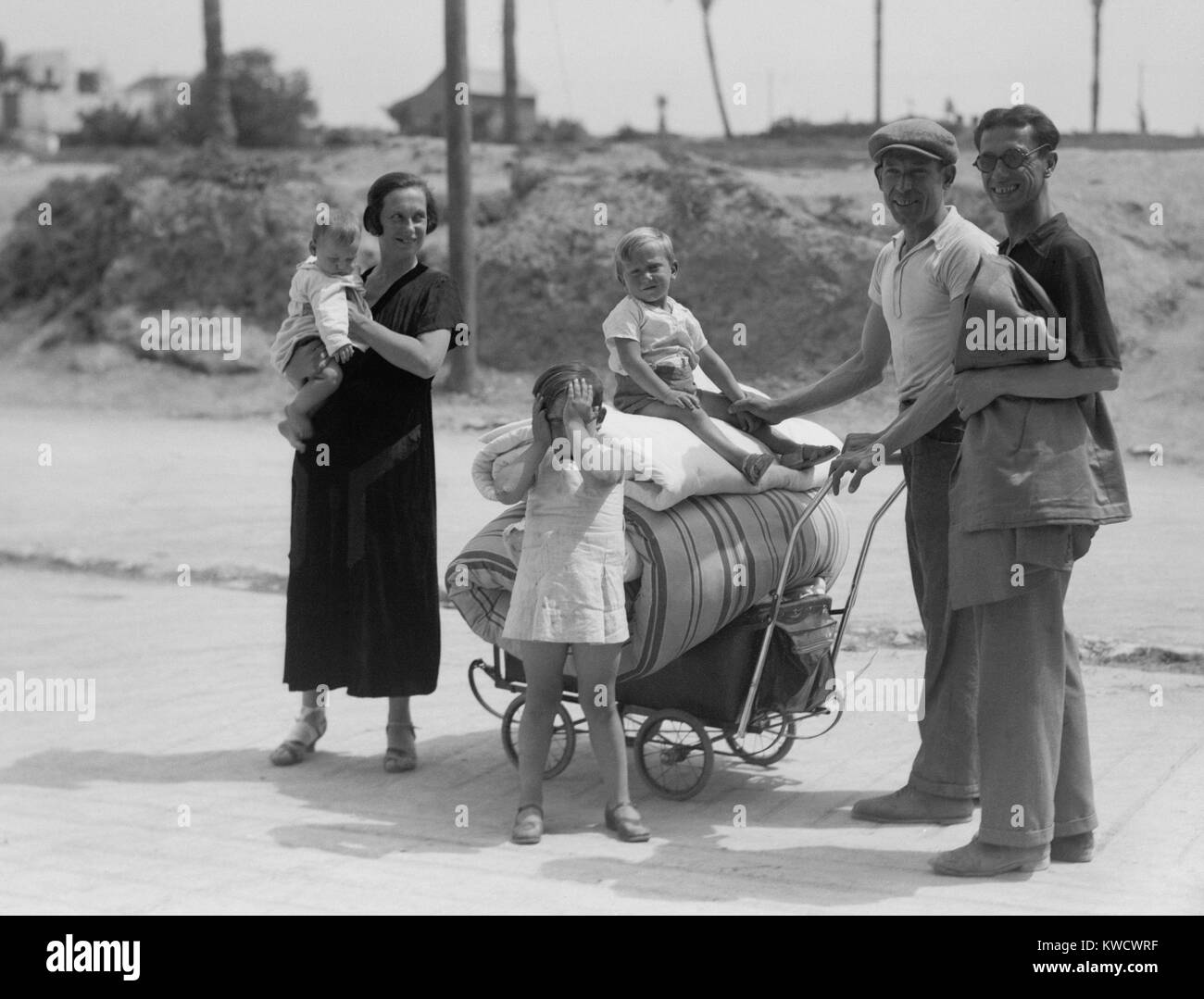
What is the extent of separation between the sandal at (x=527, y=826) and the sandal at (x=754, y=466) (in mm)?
1331

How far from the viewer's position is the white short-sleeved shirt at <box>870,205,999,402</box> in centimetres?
512

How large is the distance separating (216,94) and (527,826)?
1136 inches

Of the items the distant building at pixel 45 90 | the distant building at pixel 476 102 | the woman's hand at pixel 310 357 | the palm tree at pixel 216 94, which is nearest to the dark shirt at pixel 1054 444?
the woman's hand at pixel 310 357

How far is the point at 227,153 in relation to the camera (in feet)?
95.8

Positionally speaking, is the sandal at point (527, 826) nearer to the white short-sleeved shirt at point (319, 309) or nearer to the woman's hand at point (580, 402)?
the woman's hand at point (580, 402)

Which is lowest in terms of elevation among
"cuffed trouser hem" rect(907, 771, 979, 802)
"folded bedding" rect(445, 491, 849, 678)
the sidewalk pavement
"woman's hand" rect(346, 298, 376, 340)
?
the sidewalk pavement

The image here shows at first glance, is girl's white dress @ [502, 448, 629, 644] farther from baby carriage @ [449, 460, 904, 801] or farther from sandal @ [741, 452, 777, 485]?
sandal @ [741, 452, 777, 485]

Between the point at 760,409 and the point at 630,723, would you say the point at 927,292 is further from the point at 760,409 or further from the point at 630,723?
the point at 630,723

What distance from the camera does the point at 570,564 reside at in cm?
515

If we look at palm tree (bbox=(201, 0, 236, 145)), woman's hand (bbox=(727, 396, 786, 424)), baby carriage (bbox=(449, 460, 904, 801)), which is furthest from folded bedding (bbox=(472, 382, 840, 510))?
palm tree (bbox=(201, 0, 236, 145))

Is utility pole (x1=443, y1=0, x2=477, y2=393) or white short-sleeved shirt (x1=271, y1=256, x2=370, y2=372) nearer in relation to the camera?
white short-sleeved shirt (x1=271, y1=256, x2=370, y2=372)

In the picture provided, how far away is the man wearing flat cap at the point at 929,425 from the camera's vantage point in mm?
5113

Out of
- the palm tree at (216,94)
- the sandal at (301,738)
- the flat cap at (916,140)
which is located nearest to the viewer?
the flat cap at (916,140)

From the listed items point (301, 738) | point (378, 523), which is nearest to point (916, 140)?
point (378, 523)
